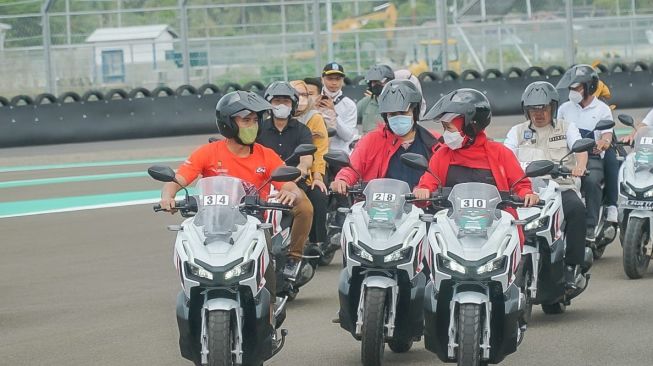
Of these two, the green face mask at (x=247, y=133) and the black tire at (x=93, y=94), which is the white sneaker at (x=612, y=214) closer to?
the green face mask at (x=247, y=133)

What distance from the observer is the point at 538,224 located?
10367 millimetres

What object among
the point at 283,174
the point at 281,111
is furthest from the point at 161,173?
the point at 281,111

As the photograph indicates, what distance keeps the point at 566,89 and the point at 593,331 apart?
14.7ft

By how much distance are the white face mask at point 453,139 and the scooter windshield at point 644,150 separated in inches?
169

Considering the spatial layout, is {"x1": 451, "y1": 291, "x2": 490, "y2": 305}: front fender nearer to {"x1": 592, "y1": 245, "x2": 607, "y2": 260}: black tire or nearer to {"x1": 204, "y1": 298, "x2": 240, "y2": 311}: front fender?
{"x1": 204, "y1": 298, "x2": 240, "y2": 311}: front fender

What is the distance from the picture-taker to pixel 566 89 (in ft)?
47.3

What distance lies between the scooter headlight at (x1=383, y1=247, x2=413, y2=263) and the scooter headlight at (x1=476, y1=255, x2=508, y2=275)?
32.7 inches

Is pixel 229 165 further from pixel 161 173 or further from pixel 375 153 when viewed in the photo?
pixel 375 153

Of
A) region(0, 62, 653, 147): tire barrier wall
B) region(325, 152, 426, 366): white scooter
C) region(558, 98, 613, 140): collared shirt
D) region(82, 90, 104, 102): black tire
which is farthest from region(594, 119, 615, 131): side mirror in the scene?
region(82, 90, 104, 102): black tire

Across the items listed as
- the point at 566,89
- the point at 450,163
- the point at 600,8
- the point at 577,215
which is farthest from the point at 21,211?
the point at 600,8

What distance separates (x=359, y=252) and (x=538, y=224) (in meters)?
1.94

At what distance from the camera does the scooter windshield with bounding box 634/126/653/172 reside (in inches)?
509

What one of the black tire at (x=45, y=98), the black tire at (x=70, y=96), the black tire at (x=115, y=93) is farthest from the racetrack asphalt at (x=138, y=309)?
the black tire at (x=115, y=93)

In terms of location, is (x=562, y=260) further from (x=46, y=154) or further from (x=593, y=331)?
(x=46, y=154)
